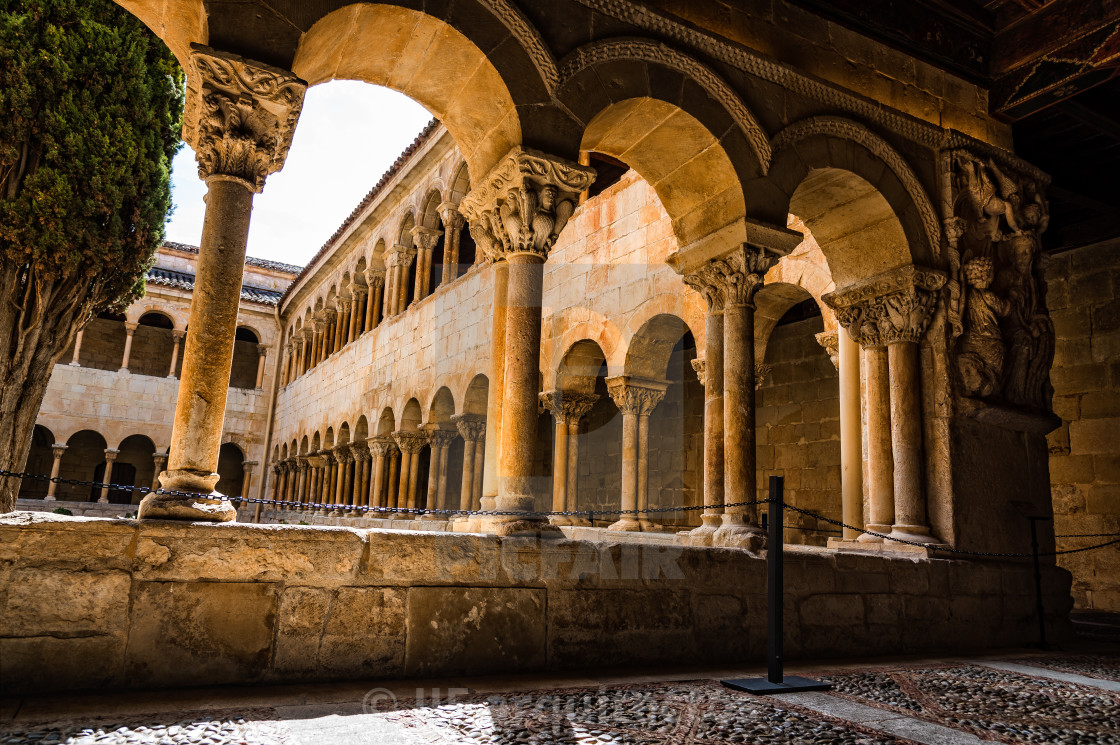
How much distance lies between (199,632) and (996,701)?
3.28 metres

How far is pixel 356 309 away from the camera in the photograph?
54.2 feet

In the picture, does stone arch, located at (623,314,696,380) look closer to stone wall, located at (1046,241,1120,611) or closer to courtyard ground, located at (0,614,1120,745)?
stone wall, located at (1046,241,1120,611)

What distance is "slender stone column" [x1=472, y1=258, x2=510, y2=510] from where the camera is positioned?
→ 14.1 feet

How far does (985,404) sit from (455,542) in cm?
413

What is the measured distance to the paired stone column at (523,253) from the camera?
4.11m

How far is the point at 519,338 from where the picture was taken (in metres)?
4.25

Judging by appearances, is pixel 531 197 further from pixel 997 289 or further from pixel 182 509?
pixel 997 289

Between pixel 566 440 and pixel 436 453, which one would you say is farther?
pixel 436 453

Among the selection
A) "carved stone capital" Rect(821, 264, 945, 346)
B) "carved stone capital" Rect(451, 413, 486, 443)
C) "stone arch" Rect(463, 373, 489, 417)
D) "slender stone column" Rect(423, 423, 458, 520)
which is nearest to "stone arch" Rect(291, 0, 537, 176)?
"carved stone capital" Rect(821, 264, 945, 346)

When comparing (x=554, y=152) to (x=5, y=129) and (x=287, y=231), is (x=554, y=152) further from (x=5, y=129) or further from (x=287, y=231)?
(x=287, y=231)

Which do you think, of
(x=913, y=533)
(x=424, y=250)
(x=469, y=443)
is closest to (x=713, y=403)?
(x=913, y=533)

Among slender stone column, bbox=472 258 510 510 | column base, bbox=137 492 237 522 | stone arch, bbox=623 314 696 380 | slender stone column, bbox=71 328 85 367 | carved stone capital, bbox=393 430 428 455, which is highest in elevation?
slender stone column, bbox=71 328 85 367

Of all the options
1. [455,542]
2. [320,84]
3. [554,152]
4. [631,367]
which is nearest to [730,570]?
[455,542]

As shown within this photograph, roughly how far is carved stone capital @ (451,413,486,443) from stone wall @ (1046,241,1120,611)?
689cm
